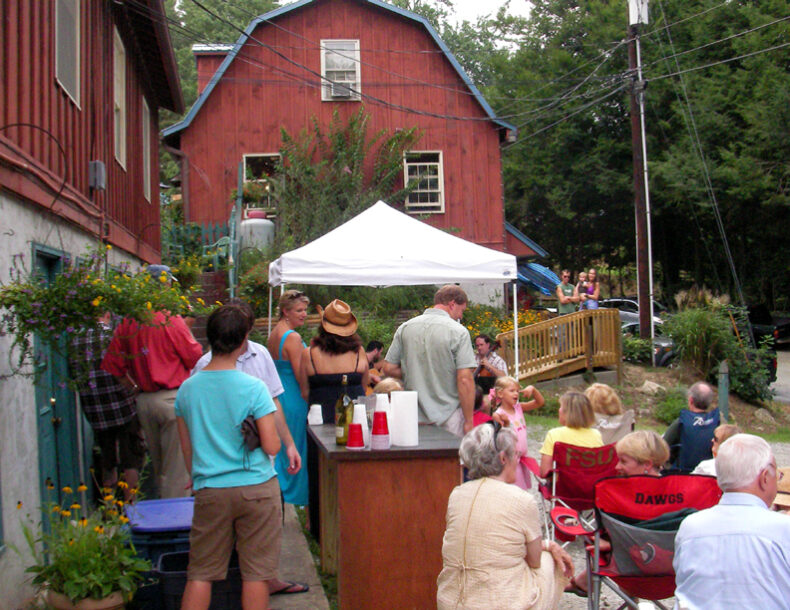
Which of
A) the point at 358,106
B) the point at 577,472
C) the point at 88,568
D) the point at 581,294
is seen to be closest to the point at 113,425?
the point at 88,568

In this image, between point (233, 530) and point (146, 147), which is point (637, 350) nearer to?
point (146, 147)

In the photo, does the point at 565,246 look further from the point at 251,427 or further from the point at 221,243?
the point at 251,427

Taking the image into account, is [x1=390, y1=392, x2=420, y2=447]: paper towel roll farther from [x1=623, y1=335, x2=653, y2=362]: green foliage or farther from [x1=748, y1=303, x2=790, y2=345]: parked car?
[x1=748, y1=303, x2=790, y2=345]: parked car

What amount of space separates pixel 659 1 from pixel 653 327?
15.9 m

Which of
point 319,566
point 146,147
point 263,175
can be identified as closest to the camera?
point 319,566

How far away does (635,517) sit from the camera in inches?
169

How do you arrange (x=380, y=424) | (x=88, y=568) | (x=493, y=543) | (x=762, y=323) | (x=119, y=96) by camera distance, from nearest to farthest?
(x=493, y=543), (x=88, y=568), (x=380, y=424), (x=119, y=96), (x=762, y=323)

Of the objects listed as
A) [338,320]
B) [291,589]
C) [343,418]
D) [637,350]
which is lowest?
[291,589]

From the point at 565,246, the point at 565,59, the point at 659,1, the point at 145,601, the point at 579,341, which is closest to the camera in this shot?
the point at 145,601

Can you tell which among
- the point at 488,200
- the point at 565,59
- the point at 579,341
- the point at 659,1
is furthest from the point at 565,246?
the point at 579,341

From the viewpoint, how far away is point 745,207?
29656 millimetres

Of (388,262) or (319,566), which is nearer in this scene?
(319,566)

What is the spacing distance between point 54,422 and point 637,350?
531 inches

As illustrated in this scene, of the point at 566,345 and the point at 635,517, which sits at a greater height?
the point at 566,345
